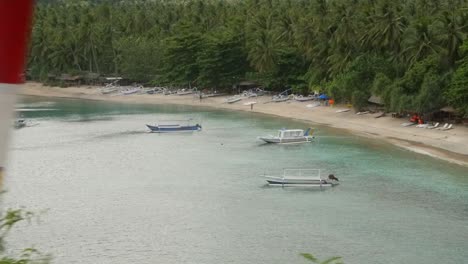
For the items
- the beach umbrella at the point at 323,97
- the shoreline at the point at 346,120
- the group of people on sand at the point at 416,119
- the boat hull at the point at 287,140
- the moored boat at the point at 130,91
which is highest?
the beach umbrella at the point at 323,97

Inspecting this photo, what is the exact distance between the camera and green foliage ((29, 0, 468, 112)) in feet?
199

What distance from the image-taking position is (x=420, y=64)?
60844 mm

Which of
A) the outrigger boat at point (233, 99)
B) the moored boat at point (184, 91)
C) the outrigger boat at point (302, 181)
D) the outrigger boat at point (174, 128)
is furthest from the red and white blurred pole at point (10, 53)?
the moored boat at point (184, 91)

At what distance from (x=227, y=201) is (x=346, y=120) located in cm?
3229

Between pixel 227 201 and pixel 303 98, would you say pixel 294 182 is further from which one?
pixel 303 98

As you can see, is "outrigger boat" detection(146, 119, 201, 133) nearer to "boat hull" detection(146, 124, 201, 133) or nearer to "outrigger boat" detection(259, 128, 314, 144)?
"boat hull" detection(146, 124, 201, 133)

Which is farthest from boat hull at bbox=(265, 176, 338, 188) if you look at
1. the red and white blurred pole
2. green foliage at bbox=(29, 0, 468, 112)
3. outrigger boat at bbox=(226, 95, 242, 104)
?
outrigger boat at bbox=(226, 95, 242, 104)

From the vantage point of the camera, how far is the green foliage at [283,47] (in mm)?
60688

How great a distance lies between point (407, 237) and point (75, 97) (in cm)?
7356

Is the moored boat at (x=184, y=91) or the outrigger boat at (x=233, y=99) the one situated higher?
the moored boat at (x=184, y=91)

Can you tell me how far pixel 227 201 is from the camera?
120 feet

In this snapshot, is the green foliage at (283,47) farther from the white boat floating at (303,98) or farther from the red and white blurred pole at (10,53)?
the red and white blurred pole at (10,53)

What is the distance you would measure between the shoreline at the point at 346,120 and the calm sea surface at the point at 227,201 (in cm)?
207

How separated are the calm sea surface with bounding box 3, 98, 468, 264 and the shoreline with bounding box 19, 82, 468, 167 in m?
2.07
